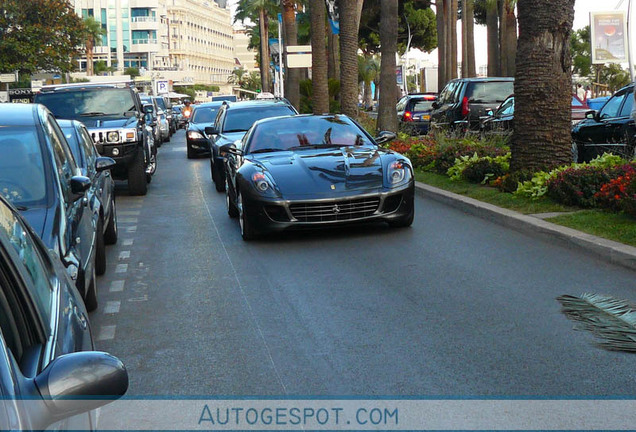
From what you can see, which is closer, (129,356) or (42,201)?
(129,356)

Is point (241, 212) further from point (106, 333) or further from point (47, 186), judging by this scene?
point (106, 333)

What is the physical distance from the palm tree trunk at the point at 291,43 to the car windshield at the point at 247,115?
21.6 metres

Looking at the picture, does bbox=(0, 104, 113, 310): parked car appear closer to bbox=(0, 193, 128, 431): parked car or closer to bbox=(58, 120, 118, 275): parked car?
bbox=(58, 120, 118, 275): parked car

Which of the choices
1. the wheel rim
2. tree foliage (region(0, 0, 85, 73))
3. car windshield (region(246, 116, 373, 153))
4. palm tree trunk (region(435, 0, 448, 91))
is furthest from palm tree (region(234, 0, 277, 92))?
the wheel rim

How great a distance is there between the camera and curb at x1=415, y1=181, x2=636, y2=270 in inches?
349

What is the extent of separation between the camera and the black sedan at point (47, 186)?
6668 millimetres

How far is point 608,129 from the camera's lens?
15.9m

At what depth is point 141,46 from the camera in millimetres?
157000

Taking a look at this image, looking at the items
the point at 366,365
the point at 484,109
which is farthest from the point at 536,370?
the point at 484,109

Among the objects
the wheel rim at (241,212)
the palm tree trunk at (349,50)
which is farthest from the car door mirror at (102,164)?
the palm tree trunk at (349,50)

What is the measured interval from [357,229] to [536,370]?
21.0 ft

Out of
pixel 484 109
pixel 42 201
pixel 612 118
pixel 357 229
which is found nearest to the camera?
pixel 42 201

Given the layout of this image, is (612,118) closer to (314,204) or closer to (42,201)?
(314,204)

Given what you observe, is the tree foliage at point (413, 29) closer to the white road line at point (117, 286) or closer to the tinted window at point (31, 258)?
the white road line at point (117, 286)
